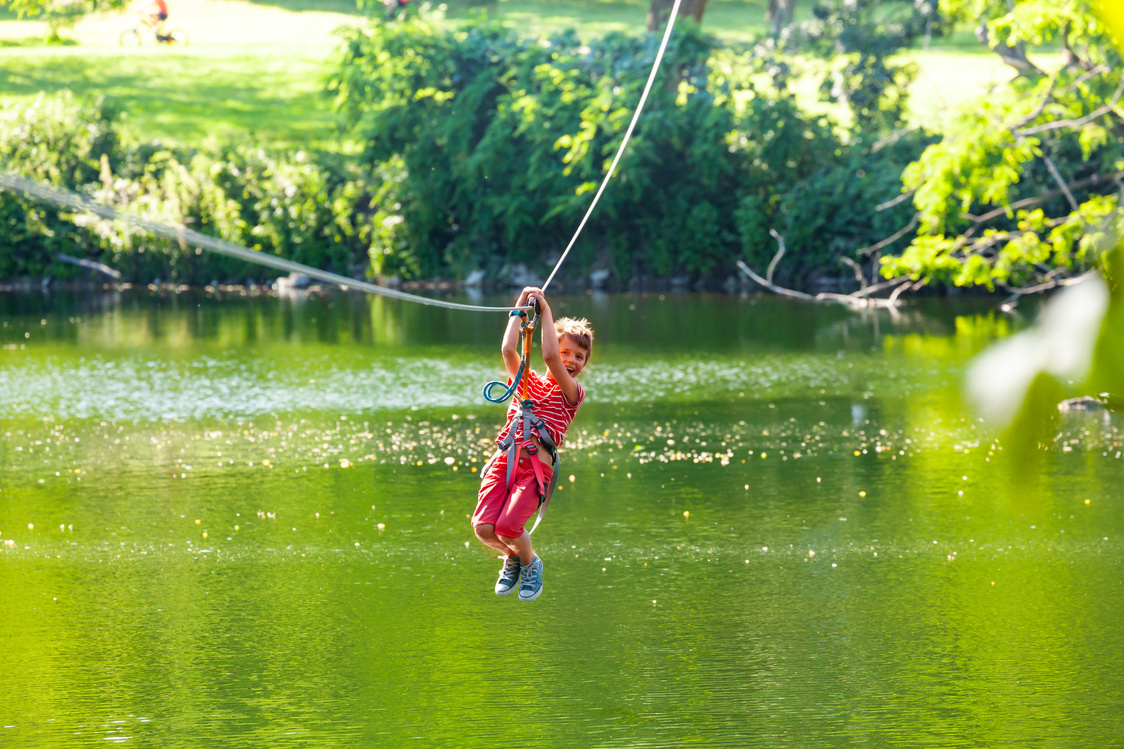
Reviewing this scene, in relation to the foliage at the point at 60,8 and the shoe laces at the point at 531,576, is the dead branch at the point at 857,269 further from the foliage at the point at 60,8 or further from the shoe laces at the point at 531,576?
the foliage at the point at 60,8

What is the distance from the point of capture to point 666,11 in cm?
4138

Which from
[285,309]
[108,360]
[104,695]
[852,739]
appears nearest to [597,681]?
[852,739]

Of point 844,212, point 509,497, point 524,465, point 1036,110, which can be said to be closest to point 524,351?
point 524,465

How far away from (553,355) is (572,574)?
412cm

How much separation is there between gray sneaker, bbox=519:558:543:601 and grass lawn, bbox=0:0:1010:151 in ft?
115

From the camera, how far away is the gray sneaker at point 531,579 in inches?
244

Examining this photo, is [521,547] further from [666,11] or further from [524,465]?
[666,11]

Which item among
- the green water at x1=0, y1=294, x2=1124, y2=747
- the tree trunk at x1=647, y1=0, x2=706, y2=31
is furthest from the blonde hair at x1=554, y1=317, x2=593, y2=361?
the tree trunk at x1=647, y1=0, x2=706, y2=31

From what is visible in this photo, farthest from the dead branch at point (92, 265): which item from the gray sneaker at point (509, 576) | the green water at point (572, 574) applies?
the gray sneaker at point (509, 576)

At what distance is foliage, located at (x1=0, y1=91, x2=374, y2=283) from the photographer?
38.4 metres

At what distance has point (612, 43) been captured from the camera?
37.1 metres

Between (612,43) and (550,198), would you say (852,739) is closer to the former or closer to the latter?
(550,198)

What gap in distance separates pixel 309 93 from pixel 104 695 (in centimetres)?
4454

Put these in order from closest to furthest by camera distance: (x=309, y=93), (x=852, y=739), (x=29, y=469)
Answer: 1. (x=852, y=739)
2. (x=29, y=469)
3. (x=309, y=93)
